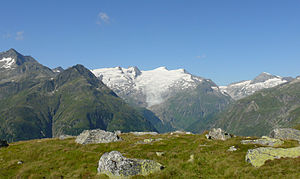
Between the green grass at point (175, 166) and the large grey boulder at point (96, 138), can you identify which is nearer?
the green grass at point (175, 166)

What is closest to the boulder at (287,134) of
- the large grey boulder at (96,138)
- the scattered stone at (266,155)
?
the scattered stone at (266,155)

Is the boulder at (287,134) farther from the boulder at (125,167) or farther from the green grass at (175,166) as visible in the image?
the boulder at (125,167)

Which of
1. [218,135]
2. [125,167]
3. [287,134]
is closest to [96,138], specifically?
[218,135]

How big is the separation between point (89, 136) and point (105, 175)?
101 feet

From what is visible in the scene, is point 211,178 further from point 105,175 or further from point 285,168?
point 105,175

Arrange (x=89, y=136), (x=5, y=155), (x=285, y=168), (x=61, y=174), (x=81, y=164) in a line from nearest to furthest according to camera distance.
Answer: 1. (x=285, y=168)
2. (x=61, y=174)
3. (x=81, y=164)
4. (x=5, y=155)
5. (x=89, y=136)

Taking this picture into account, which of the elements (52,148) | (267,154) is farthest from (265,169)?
(52,148)

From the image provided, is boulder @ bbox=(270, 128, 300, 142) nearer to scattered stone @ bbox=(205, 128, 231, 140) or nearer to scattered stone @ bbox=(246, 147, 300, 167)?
scattered stone @ bbox=(205, 128, 231, 140)

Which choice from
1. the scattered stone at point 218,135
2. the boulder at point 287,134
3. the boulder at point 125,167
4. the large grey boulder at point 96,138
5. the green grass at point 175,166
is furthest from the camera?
the large grey boulder at point 96,138

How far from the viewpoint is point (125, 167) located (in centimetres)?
2425

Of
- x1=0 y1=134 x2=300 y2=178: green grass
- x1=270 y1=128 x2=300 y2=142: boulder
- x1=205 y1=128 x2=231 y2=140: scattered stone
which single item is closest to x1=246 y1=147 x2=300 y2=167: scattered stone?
x1=0 y1=134 x2=300 y2=178: green grass

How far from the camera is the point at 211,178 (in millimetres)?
22531

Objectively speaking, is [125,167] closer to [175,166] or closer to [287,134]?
[175,166]

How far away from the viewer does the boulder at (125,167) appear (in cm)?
2395
